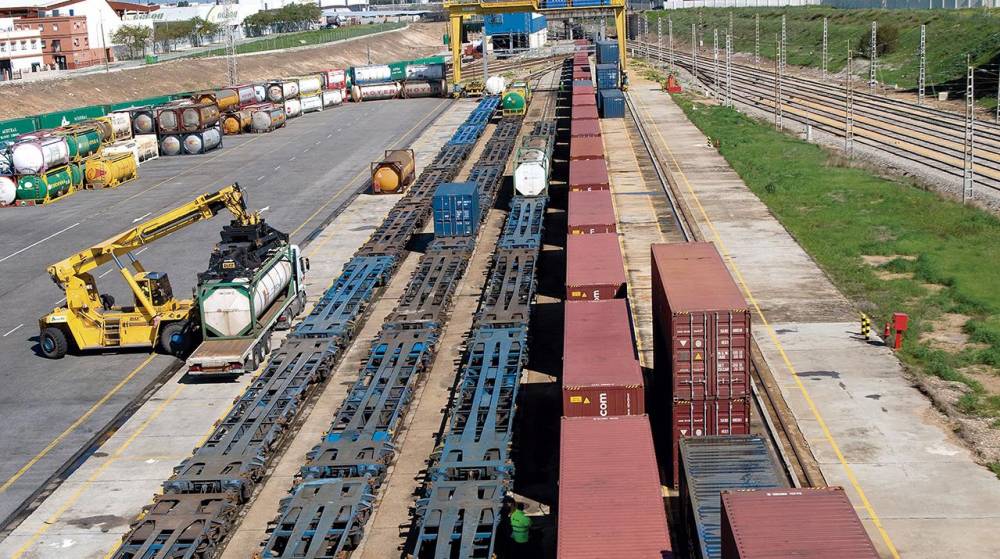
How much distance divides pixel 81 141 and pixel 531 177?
41299mm

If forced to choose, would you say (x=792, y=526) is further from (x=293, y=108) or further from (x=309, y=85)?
(x=309, y=85)

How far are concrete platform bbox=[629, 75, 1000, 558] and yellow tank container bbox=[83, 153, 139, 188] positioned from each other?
46664 mm

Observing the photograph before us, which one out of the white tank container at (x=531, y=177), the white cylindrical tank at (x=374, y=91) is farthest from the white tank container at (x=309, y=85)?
the white tank container at (x=531, y=177)

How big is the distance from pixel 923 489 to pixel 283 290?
25.7 m

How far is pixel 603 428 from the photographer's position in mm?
25703

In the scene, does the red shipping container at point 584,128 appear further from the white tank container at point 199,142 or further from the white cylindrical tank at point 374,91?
the white cylindrical tank at point 374,91

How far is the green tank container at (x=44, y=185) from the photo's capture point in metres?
75.6

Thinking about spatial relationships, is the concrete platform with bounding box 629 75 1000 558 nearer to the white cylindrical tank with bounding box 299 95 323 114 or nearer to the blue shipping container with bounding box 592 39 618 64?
the white cylindrical tank with bounding box 299 95 323 114

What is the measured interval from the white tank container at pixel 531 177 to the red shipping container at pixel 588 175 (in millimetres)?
1635

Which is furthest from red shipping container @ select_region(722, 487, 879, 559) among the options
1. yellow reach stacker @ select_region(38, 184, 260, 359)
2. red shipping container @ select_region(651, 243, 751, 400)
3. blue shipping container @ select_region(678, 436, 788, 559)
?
yellow reach stacker @ select_region(38, 184, 260, 359)

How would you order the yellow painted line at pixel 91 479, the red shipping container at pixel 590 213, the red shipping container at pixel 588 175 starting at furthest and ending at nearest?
the red shipping container at pixel 588 175
the red shipping container at pixel 590 213
the yellow painted line at pixel 91 479

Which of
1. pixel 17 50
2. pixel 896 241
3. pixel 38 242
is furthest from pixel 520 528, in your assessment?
pixel 17 50

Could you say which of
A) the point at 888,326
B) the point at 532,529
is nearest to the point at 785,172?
the point at 888,326

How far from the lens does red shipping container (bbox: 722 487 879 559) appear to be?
17.7m
